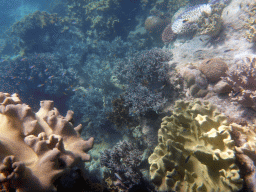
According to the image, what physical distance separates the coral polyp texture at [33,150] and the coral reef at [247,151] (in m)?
2.41

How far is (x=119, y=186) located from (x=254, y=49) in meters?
6.01

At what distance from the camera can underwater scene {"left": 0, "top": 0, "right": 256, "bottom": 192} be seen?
2.03 metres

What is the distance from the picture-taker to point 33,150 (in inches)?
78.3

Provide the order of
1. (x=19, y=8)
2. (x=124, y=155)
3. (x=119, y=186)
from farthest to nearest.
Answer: (x=19, y=8) < (x=124, y=155) < (x=119, y=186)

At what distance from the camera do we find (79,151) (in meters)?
2.25

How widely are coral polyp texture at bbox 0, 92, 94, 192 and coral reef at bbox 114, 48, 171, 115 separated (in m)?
2.50

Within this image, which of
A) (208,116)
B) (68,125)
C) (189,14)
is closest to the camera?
(68,125)

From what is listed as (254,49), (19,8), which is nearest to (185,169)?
(254,49)

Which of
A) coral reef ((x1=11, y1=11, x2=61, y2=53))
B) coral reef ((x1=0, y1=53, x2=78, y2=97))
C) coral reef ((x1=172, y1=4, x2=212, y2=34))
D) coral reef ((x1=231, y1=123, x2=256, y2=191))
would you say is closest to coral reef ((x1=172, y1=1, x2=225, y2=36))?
coral reef ((x1=172, y1=4, x2=212, y2=34))

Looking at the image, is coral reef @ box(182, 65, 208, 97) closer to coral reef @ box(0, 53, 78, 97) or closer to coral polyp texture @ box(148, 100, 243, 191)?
coral polyp texture @ box(148, 100, 243, 191)

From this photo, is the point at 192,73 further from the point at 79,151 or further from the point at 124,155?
the point at 79,151

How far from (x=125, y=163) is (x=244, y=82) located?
11.8 ft

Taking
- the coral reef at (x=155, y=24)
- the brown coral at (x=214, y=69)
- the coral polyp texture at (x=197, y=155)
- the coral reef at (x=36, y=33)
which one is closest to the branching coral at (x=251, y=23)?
the brown coral at (x=214, y=69)

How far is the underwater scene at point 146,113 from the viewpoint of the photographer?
2.03 m
